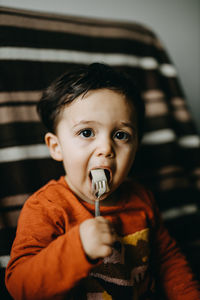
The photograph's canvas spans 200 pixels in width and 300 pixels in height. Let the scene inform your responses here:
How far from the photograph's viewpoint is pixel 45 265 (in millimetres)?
474

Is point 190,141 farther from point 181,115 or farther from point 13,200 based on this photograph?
point 13,200

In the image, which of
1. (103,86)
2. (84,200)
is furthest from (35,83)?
(84,200)

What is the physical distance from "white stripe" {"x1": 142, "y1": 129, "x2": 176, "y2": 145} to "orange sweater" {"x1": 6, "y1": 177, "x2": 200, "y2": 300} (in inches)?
8.7

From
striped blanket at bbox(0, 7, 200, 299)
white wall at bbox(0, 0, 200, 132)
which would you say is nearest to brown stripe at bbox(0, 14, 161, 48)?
striped blanket at bbox(0, 7, 200, 299)

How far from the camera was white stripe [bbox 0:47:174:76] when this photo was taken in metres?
0.79

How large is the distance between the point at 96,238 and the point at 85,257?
39mm

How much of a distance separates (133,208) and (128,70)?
533 mm

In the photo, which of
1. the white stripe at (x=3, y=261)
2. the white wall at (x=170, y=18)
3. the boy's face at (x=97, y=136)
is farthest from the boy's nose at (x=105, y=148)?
the white wall at (x=170, y=18)

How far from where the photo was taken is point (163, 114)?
0.98m

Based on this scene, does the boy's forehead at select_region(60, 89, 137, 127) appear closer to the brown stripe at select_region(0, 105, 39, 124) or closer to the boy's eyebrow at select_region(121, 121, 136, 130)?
the boy's eyebrow at select_region(121, 121, 136, 130)

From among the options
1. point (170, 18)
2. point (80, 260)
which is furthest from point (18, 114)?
point (170, 18)

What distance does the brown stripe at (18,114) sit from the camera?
0.76m

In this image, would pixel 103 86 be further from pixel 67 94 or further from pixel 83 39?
pixel 83 39

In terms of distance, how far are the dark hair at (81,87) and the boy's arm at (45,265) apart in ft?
1.00
